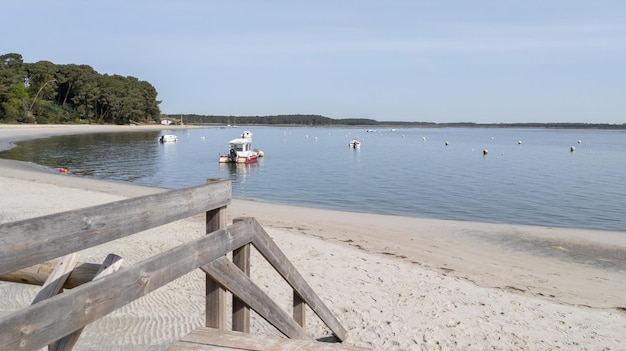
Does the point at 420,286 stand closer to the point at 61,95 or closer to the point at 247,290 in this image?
the point at 247,290

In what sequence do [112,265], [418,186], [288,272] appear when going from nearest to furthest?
1. [112,265]
2. [288,272]
3. [418,186]

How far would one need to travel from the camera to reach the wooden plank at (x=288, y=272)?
3.85 m

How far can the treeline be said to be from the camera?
84188mm

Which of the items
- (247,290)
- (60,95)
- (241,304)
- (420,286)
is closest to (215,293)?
(247,290)

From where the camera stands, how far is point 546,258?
40.8 feet

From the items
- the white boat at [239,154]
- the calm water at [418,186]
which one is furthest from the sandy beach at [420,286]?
the white boat at [239,154]

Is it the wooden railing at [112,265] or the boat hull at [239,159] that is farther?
the boat hull at [239,159]

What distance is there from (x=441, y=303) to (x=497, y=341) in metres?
1.39

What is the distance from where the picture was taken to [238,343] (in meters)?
3.08

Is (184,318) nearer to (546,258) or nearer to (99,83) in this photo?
(546,258)

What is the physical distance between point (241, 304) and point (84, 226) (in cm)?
176

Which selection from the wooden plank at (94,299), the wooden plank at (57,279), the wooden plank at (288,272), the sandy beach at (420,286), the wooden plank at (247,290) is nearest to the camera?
the wooden plank at (94,299)

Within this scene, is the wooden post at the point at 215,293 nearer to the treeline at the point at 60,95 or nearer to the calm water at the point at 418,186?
the calm water at the point at 418,186

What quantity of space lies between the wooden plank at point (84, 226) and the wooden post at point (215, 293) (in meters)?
0.28
